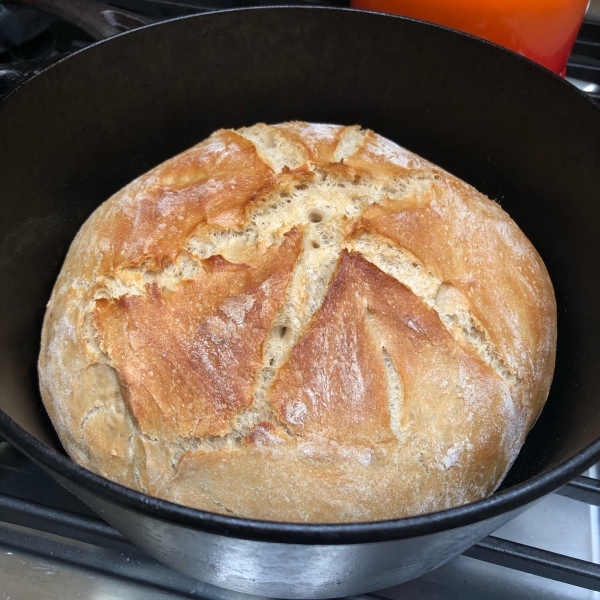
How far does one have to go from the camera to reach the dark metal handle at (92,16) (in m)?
1.21

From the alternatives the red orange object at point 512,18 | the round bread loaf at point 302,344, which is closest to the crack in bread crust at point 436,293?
the round bread loaf at point 302,344

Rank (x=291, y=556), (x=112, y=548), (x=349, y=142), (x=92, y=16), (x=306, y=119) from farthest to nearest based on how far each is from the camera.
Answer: (x=306, y=119) < (x=92, y=16) < (x=349, y=142) < (x=112, y=548) < (x=291, y=556)

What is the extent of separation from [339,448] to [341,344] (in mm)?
153

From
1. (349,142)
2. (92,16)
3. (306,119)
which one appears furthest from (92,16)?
(349,142)

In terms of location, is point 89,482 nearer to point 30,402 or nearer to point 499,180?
point 30,402

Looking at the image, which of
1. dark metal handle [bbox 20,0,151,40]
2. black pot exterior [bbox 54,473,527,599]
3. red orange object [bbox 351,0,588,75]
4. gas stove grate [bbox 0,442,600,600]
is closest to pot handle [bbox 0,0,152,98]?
dark metal handle [bbox 20,0,151,40]

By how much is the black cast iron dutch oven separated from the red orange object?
0.55 feet

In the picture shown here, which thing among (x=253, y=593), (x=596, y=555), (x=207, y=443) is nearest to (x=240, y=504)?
(x=207, y=443)

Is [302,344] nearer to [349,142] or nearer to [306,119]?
[349,142]

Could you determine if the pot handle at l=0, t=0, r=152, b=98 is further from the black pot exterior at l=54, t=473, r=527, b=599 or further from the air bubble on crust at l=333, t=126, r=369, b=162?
the black pot exterior at l=54, t=473, r=527, b=599

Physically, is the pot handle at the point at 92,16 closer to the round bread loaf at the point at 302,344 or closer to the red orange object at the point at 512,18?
the round bread loaf at the point at 302,344

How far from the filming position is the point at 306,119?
1.34 meters

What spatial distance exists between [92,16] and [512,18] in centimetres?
92

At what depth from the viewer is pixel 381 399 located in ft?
2.78
